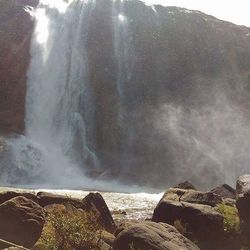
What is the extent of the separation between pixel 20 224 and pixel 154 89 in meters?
40.2

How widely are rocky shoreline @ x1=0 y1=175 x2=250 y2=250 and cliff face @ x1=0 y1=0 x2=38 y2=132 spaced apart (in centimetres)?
2702

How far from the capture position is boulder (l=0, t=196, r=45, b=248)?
16516 mm

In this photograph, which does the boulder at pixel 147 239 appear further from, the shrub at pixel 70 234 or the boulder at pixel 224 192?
the boulder at pixel 224 192

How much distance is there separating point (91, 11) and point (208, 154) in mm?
23073

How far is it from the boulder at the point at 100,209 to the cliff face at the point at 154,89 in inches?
931

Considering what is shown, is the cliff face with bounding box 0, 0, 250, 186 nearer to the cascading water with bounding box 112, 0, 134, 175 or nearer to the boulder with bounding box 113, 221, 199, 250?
the cascading water with bounding box 112, 0, 134, 175

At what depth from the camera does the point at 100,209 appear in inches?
850

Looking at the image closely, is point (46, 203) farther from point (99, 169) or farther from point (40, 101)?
point (40, 101)

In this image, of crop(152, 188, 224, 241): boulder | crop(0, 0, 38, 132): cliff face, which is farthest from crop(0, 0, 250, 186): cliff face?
crop(152, 188, 224, 241): boulder

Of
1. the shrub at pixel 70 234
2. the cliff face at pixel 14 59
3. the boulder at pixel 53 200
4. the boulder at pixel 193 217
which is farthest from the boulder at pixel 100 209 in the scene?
the cliff face at pixel 14 59

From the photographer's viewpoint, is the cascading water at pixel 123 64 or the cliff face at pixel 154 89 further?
the cascading water at pixel 123 64

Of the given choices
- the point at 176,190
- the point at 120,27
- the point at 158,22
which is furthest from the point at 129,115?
the point at 176,190

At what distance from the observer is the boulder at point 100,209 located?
818 inches

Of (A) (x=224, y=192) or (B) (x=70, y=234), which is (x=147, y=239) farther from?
(A) (x=224, y=192)
